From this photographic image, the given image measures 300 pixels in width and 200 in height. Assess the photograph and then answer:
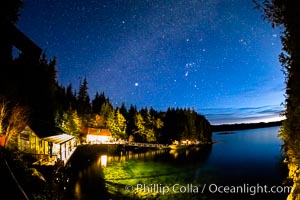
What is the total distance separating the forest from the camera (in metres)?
27.0

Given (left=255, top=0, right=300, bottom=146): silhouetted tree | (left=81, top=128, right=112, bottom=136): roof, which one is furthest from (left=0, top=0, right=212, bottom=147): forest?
(left=255, top=0, right=300, bottom=146): silhouetted tree

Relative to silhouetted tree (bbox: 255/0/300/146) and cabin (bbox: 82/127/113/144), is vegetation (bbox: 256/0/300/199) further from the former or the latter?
cabin (bbox: 82/127/113/144)

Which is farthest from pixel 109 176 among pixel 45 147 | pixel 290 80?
pixel 290 80

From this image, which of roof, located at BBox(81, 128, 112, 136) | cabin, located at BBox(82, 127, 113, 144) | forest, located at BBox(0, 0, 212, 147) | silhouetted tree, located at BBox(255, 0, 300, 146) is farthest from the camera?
roof, located at BBox(81, 128, 112, 136)

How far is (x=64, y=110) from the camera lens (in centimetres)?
6800

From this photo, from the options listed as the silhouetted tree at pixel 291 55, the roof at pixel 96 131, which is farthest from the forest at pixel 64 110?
the silhouetted tree at pixel 291 55

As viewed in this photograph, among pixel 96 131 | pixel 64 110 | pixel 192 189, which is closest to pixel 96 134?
pixel 96 131

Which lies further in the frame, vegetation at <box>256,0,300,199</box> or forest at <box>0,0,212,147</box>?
forest at <box>0,0,212,147</box>

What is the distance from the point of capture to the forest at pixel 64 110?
2695 centimetres

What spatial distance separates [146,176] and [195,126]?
73.0 meters

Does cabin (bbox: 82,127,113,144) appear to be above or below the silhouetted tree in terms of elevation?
below

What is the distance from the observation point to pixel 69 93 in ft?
298

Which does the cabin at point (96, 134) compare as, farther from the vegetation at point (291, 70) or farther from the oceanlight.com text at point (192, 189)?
the vegetation at point (291, 70)

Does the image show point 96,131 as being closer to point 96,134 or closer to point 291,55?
point 96,134
